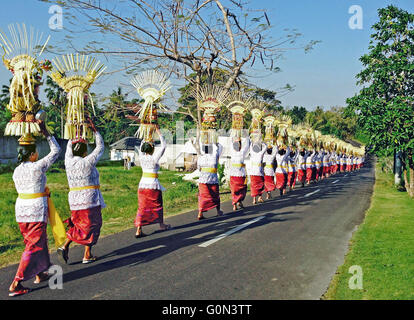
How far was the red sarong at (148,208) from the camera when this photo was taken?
25.0 feet

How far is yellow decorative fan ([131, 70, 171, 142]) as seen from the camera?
25.8 ft

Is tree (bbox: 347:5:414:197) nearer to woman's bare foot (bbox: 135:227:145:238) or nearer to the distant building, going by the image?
woman's bare foot (bbox: 135:227:145:238)

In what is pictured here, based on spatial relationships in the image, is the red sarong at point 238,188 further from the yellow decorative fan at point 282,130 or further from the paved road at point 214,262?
the yellow decorative fan at point 282,130

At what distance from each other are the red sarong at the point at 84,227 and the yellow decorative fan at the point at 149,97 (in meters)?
2.34

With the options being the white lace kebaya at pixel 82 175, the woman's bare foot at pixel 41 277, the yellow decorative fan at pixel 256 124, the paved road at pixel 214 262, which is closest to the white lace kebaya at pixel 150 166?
the paved road at pixel 214 262

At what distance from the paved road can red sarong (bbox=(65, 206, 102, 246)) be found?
391 mm

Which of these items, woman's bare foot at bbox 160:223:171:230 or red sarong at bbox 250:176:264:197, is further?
red sarong at bbox 250:176:264:197

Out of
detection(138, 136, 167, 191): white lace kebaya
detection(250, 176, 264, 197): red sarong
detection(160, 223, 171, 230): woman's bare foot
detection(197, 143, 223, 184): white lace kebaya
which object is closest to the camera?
detection(138, 136, 167, 191): white lace kebaya

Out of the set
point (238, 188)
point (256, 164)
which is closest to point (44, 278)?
point (238, 188)

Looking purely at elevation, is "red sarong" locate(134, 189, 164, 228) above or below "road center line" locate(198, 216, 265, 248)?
above

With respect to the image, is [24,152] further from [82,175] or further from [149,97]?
[149,97]

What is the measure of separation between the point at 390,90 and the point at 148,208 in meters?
11.6

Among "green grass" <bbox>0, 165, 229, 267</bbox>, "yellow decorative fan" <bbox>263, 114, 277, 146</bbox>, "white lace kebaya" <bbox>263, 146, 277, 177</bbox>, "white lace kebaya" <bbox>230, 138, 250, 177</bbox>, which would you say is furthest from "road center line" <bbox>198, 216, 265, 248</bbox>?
"yellow decorative fan" <bbox>263, 114, 277, 146</bbox>
